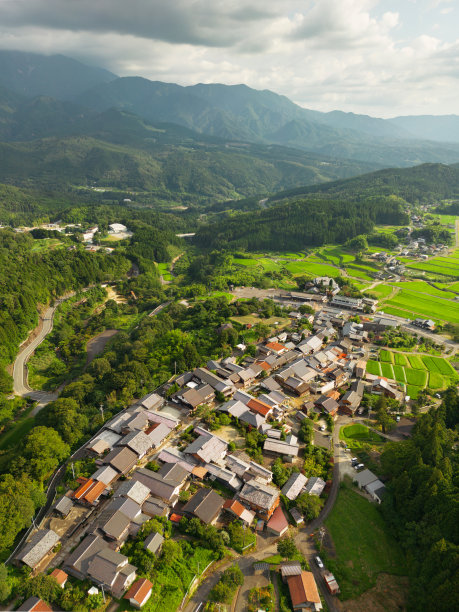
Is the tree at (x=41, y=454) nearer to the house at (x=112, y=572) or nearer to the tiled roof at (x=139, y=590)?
the house at (x=112, y=572)

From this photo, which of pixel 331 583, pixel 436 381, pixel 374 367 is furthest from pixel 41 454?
pixel 436 381

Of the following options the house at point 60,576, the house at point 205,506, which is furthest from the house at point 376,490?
the house at point 60,576

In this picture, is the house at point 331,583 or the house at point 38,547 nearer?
the house at point 331,583

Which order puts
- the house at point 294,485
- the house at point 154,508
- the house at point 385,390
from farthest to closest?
the house at point 385,390, the house at point 294,485, the house at point 154,508

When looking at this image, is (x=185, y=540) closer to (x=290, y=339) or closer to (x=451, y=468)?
(x=451, y=468)

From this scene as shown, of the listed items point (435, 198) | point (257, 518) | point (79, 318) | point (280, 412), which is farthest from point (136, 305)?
point (435, 198)

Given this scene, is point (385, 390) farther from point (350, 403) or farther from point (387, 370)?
point (387, 370)
